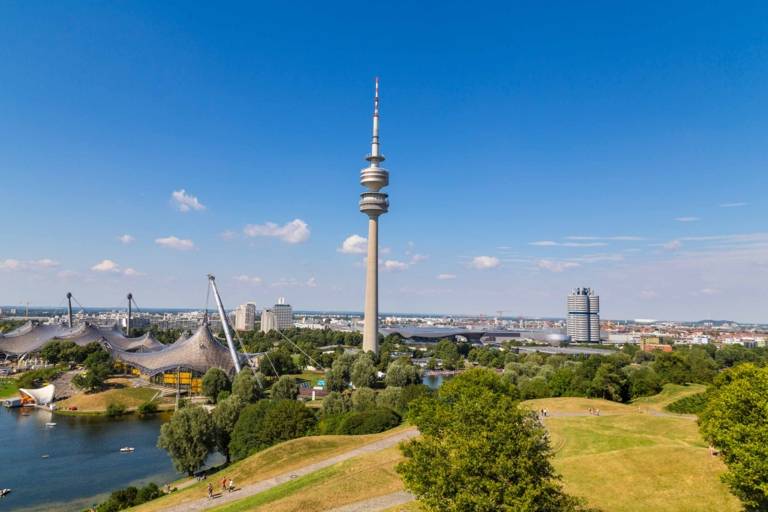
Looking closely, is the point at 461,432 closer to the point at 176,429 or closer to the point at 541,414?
the point at 541,414

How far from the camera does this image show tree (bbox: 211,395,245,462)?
48.0 m

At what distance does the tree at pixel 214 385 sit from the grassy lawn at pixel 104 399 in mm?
10888

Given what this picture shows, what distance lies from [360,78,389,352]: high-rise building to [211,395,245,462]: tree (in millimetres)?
70721

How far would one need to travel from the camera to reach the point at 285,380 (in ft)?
244

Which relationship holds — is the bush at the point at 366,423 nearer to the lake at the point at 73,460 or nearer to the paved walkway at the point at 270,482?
the paved walkway at the point at 270,482

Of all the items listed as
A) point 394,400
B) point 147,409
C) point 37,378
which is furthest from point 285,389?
point 37,378

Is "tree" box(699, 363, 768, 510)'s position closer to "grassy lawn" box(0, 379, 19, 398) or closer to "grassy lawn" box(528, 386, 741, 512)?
"grassy lawn" box(528, 386, 741, 512)

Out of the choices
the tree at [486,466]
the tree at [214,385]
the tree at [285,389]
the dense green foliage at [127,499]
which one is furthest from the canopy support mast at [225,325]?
the tree at [486,466]

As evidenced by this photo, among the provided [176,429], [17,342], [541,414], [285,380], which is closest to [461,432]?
[541,414]

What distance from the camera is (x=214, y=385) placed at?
7919cm

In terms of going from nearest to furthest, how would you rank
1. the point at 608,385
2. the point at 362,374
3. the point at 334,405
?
the point at 334,405 < the point at 608,385 < the point at 362,374

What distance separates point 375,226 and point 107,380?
6921cm

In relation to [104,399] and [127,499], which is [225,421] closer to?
[127,499]

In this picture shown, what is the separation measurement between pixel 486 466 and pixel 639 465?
Answer: 53.1ft
